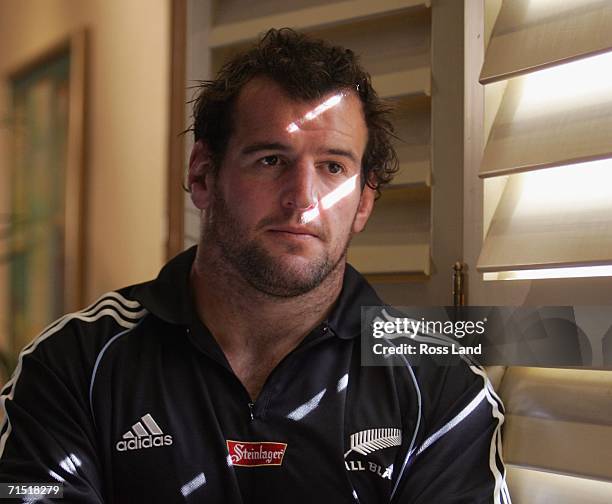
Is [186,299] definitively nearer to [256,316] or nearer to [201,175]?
[256,316]

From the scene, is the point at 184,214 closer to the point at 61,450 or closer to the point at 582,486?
the point at 61,450

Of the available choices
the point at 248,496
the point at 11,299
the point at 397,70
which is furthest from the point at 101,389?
the point at 11,299

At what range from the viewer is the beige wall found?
159 centimetres

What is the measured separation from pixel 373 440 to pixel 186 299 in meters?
0.32

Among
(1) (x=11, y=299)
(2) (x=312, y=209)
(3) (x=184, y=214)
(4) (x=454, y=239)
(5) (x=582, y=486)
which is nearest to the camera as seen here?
(5) (x=582, y=486)

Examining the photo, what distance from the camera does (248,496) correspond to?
1.01 meters

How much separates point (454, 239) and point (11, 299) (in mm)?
1017

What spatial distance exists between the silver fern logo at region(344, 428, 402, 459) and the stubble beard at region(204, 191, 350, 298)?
21 cm

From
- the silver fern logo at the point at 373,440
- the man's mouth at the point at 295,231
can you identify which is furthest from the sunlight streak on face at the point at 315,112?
the silver fern logo at the point at 373,440

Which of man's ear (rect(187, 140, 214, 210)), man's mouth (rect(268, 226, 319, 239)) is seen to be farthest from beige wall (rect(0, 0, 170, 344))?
man's mouth (rect(268, 226, 319, 239))

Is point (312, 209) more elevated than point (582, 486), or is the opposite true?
point (312, 209)

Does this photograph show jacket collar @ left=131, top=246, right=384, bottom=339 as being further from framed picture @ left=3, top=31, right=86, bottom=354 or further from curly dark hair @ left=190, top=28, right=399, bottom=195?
framed picture @ left=3, top=31, right=86, bottom=354

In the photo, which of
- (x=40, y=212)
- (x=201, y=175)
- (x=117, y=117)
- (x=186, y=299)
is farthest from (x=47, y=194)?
(x=186, y=299)

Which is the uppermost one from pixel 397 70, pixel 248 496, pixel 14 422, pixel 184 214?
pixel 397 70
